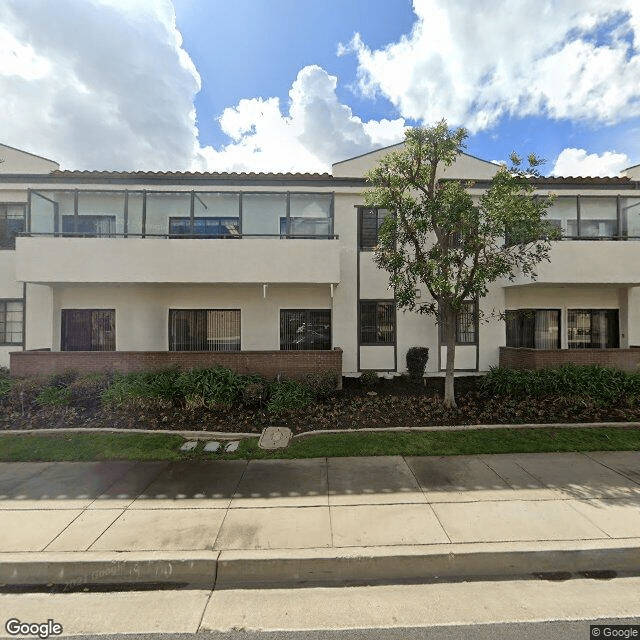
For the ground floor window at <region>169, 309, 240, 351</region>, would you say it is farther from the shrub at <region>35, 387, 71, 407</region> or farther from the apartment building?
the shrub at <region>35, 387, 71, 407</region>

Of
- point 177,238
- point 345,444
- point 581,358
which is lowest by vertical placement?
point 345,444

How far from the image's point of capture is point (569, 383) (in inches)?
332

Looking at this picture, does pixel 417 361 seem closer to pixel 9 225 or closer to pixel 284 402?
pixel 284 402

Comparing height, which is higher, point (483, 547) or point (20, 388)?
point (20, 388)

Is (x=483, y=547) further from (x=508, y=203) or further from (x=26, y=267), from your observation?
(x=26, y=267)

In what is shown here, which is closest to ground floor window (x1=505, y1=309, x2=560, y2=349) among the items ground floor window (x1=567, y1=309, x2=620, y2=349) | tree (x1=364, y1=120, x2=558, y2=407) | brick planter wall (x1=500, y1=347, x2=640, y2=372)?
ground floor window (x1=567, y1=309, x2=620, y2=349)

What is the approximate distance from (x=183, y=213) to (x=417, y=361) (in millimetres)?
8248

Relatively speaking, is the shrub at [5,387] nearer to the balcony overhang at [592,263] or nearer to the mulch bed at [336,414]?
the mulch bed at [336,414]

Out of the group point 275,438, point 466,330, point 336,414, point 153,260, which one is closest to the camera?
point 275,438

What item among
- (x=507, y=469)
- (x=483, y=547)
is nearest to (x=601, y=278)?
(x=507, y=469)

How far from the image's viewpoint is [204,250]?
9.80 metres

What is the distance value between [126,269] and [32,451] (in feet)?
17.2

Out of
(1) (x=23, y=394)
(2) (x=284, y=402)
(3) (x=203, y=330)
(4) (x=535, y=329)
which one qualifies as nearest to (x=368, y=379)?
(2) (x=284, y=402)

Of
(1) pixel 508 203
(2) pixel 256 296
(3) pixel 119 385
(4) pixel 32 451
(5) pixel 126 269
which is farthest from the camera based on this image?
(2) pixel 256 296
